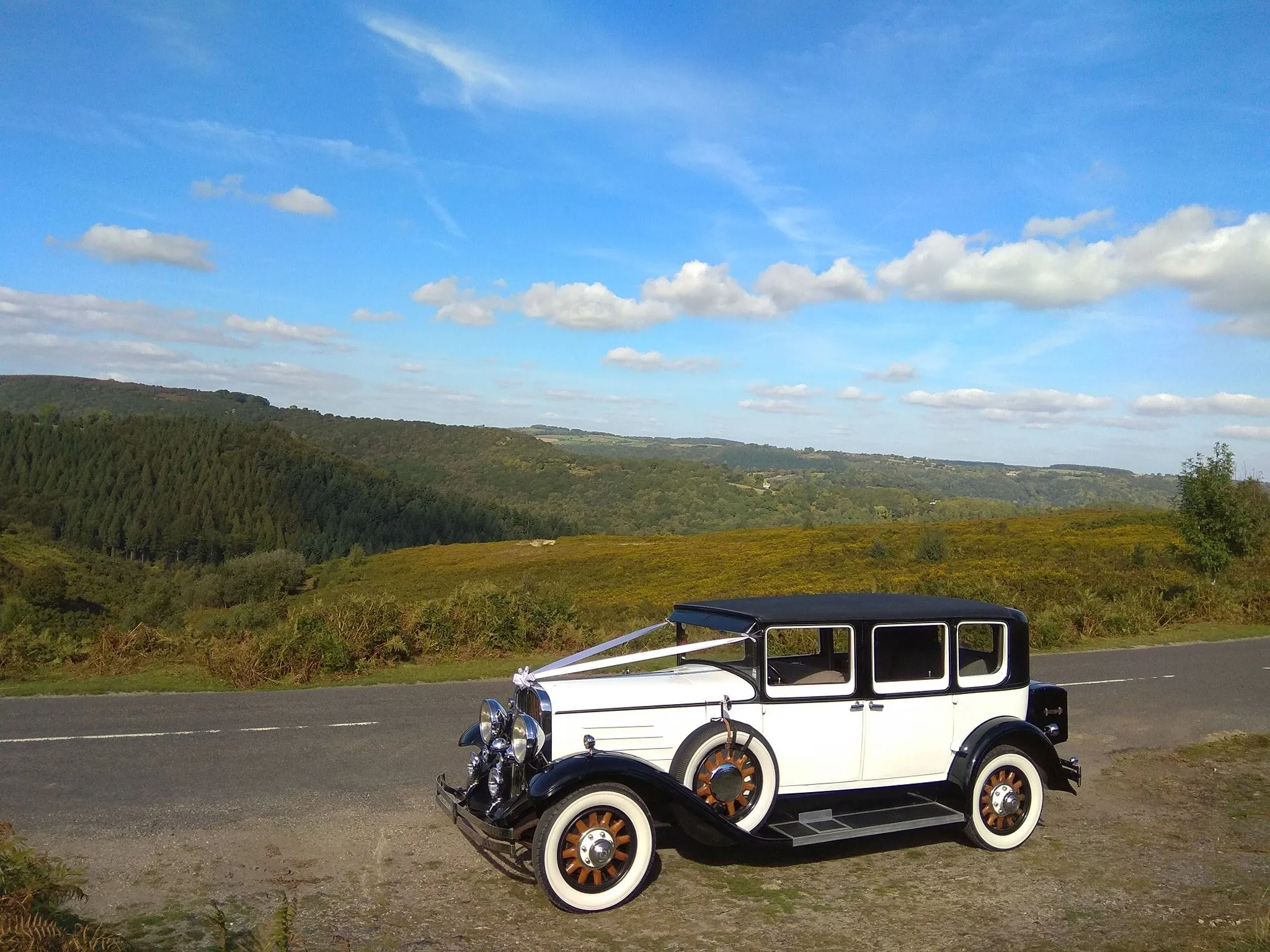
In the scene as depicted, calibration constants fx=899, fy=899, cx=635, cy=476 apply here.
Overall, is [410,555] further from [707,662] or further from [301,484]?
[707,662]

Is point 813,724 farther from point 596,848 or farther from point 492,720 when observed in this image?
point 492,720

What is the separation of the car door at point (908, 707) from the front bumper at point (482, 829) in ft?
7.84

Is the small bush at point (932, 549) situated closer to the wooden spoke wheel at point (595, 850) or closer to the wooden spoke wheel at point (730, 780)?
the wooden spoke wheel at point (730, 780)

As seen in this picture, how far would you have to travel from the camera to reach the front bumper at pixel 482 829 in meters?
5.18

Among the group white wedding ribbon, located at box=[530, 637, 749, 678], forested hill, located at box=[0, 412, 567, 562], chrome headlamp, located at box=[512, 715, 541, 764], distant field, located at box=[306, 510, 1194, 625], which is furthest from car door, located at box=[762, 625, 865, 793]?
forested hill, located at box=[0, 412, 567, 562]

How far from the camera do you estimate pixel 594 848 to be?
518 centimetres

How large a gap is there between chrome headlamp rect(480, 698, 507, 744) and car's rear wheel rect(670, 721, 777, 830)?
1.13 meters

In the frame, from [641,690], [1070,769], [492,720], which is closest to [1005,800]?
[1070,769]

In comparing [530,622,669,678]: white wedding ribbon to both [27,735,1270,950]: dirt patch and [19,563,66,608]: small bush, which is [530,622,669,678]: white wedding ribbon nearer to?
[27,735,1270,950]: dirt patch

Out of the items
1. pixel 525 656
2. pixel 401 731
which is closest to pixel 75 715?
pixel 401 731

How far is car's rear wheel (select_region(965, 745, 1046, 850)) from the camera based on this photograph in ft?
20.6

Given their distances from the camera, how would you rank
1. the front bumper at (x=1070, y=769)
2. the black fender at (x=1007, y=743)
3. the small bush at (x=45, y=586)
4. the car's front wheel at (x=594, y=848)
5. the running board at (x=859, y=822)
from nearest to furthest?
the car's front wheel at (x=594, y=848) < the running board at (x=859, y=822) < the black fender at (x=1007, y=743) < the front bumper at (x=1070, y=769) < the small bush at (x=45, y=586)

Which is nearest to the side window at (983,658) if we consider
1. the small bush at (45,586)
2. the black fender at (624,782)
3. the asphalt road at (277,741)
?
the black fender at (624,782)

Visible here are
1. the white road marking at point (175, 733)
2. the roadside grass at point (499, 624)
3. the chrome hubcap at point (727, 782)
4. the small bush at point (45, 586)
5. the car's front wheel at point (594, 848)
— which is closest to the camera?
the car's front wheel at point (594, 848)
